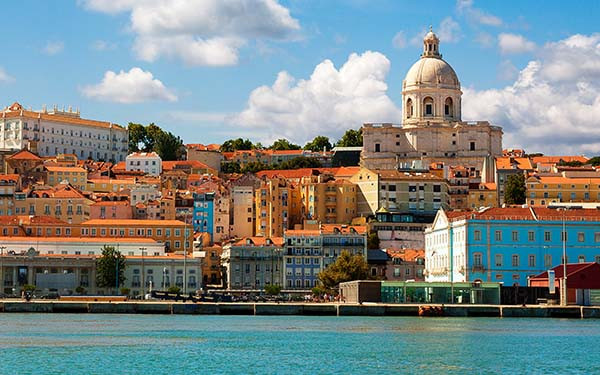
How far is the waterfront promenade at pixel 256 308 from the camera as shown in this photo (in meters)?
87.3

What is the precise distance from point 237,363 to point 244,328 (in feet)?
75.6

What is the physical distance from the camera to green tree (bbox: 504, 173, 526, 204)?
464 feet

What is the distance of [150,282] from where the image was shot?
117188 millimetres

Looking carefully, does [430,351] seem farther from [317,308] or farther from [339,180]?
[339,180]

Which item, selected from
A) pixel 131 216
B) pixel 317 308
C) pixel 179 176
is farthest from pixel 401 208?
pixel 317 308

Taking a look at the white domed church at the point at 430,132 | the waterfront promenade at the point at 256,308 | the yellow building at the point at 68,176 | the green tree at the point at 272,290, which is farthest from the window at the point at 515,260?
the yellow building at the point at 68,176

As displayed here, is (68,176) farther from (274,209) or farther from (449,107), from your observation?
(449,107)

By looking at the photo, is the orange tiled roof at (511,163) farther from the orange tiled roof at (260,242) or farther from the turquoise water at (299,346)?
the turquoise water at (299,346)

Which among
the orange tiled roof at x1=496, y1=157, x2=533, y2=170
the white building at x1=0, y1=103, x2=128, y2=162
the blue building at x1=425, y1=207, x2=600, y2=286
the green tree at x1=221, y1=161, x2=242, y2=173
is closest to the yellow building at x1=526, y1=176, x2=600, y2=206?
the orange tiled roof at x1=496, y1=157, x2=533, y2=170

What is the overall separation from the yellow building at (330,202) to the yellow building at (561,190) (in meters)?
18.2

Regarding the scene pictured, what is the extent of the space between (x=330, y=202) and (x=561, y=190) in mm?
23792

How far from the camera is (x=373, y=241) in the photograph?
128 m

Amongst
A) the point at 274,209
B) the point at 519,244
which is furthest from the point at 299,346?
the point at 274,209

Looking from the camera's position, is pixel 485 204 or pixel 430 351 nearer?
pixel 430 351
